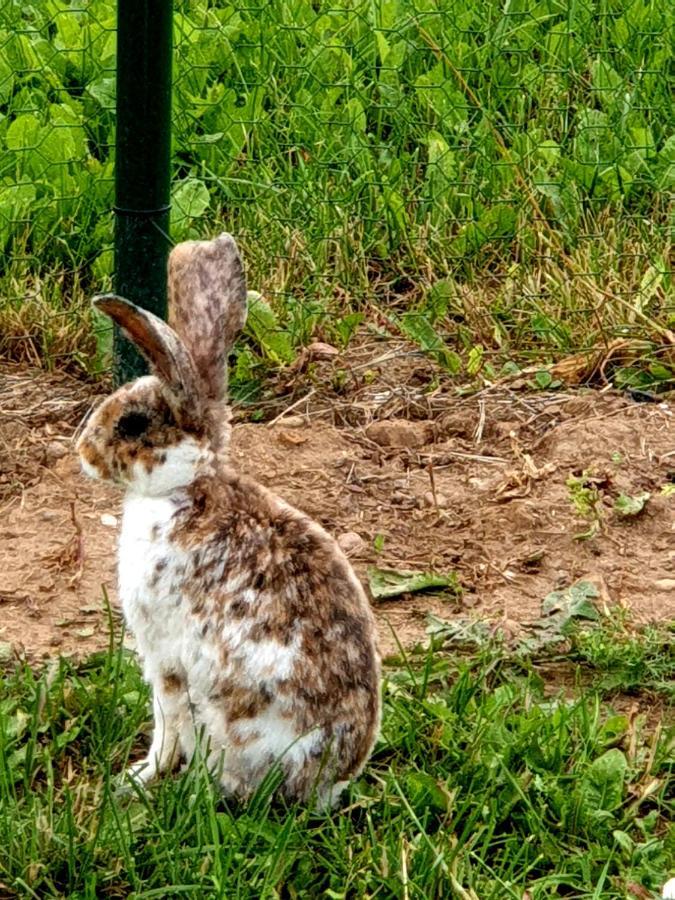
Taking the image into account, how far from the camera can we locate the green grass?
3527mm

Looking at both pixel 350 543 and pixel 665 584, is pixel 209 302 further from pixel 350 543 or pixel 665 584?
pixel 665 584

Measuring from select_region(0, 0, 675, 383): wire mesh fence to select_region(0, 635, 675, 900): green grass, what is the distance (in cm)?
175

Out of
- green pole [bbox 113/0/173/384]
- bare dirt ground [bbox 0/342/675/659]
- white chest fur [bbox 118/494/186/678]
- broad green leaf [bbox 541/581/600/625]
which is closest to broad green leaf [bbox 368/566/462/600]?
bare dirt ground [bbox 0/342/675/659]

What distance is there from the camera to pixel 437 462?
5270 millimetres

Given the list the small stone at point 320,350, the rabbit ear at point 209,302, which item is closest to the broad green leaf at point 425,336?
the small stone at point 320,350

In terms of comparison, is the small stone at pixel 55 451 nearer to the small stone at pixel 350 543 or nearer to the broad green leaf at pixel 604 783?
the small stone at pixel 350 543

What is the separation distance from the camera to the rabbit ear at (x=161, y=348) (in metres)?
3.50

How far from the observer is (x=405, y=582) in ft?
15.5

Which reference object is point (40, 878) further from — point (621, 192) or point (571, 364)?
point (621, 192)

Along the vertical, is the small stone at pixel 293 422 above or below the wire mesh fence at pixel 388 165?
below

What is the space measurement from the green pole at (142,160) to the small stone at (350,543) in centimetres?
74

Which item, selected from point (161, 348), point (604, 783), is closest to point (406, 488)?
point (604, 783)

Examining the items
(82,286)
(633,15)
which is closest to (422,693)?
(82,286)

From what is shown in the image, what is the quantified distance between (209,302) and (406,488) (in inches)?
53.4
